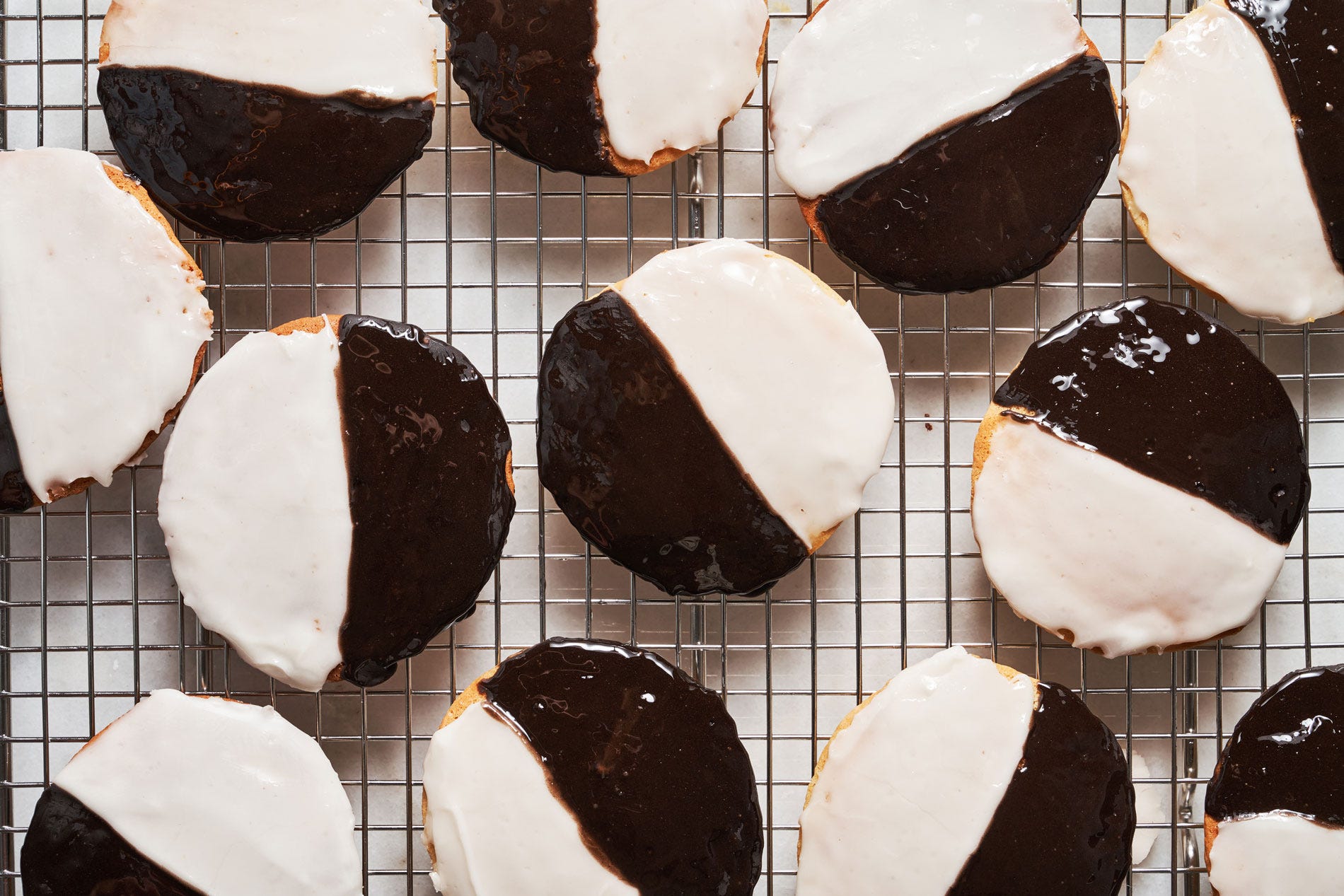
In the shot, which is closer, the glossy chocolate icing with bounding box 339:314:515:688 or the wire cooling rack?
the glossy chocolate icing with bounding box 339:314:515:688

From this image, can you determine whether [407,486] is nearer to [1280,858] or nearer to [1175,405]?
[1175,405]

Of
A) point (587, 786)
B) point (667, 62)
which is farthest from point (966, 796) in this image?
point (667, 62)

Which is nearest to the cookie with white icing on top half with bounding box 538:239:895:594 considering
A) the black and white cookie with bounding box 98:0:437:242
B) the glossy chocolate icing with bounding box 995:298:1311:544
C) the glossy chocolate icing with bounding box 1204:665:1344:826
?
the glossy chocolate icing with bounding box 995:298:1311:544

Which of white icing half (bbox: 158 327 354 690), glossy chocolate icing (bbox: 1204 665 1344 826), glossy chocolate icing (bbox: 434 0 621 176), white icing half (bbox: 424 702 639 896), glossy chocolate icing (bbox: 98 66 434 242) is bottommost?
white icing half (bbox: 424 702 639 896)

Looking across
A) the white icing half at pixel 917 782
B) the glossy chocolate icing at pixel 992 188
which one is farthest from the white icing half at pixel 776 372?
the white icing half at pixel 917 782

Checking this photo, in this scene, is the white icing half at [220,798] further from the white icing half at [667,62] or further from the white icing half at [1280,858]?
the white icing half at [1280,858]

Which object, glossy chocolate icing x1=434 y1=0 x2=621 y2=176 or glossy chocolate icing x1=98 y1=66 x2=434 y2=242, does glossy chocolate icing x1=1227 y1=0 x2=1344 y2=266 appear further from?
glossy chocolate icing x1=98 y1=66 x2=434 y2=242
